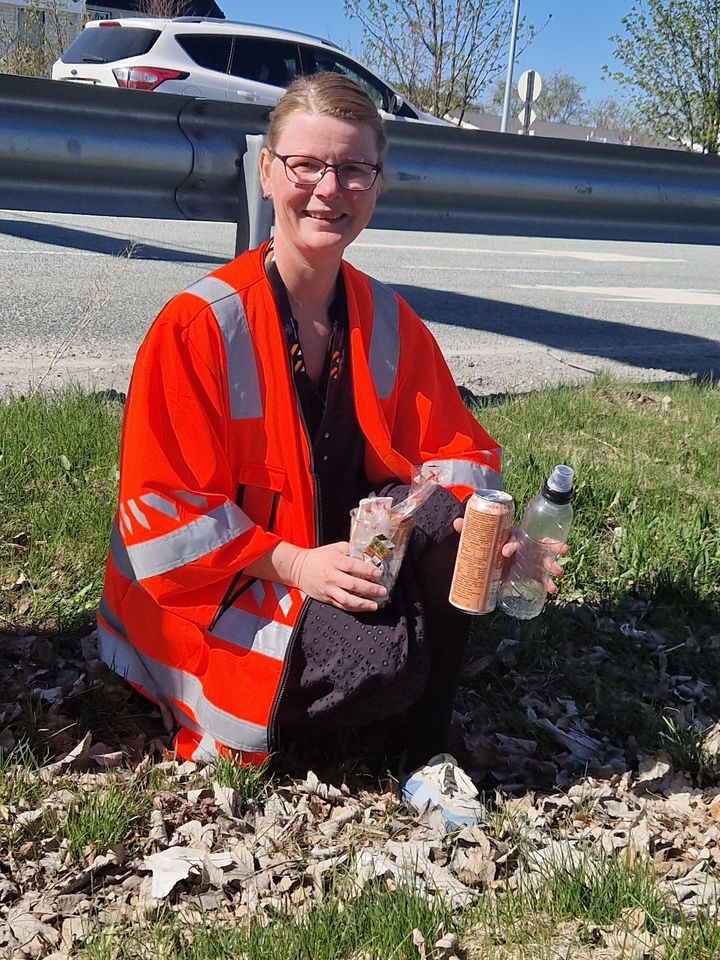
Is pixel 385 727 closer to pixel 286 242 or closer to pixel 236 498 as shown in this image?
pixel 236 498

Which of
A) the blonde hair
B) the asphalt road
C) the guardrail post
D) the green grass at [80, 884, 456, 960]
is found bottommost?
the green grass at [80, 884, 456, 960]

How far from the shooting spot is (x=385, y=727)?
3.07 m

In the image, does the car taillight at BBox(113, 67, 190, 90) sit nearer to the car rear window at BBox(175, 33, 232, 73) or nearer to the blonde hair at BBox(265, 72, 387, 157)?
the car rear window at BBox(175, 33, 232, 73)

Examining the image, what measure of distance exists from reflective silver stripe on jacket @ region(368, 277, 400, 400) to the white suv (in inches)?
430

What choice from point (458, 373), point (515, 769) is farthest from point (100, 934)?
point (458, 373)

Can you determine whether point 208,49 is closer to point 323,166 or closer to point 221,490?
point 323,166

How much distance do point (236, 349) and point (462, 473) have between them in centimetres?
74

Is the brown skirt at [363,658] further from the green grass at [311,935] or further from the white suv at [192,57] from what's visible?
the white suv at [192,57]

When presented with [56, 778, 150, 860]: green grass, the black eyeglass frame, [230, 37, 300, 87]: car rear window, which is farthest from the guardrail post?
[230, 37, 300, 87]: car rear window

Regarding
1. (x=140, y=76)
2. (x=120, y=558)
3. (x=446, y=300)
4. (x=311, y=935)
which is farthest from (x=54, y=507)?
(x=140, y=76)

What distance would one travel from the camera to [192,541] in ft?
8.57

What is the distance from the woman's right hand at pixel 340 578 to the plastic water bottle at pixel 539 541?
1.35 feet

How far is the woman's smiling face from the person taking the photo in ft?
8.77

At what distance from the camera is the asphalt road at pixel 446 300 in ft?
19.8
